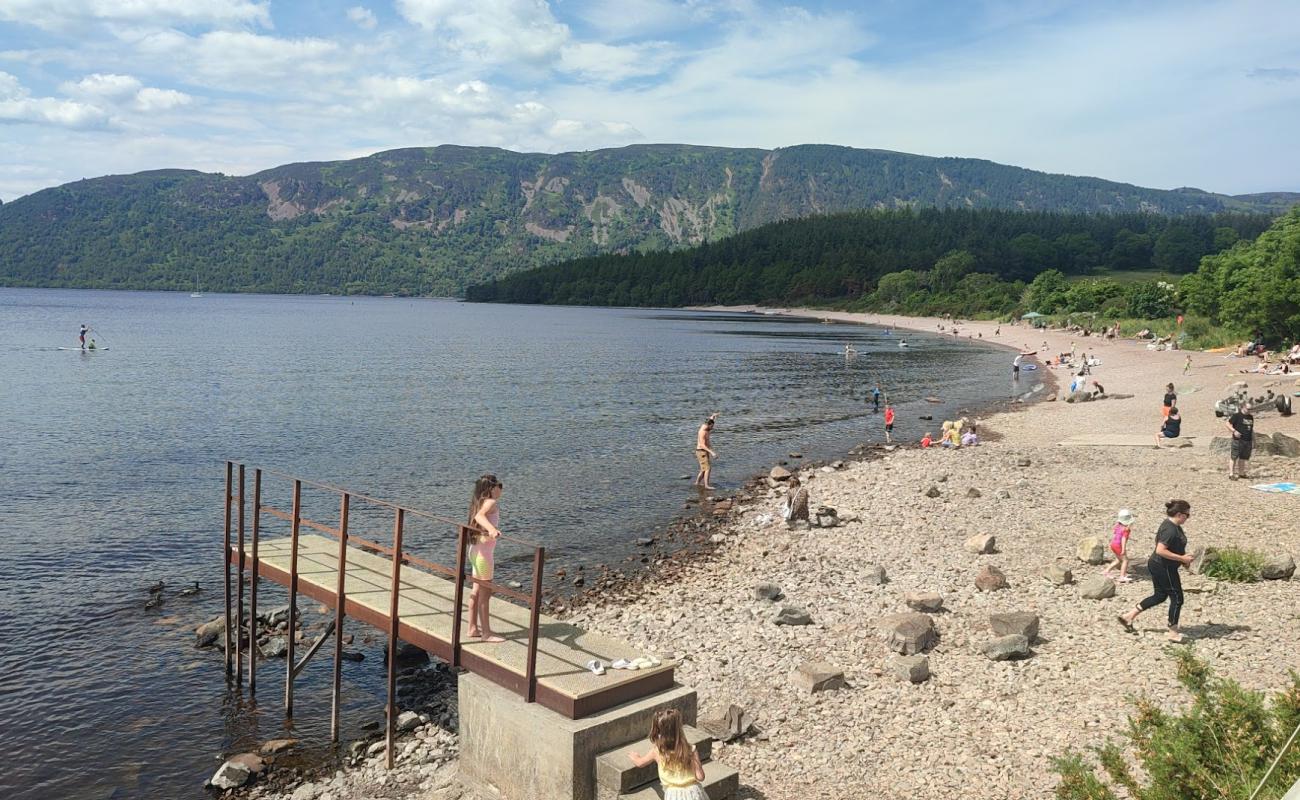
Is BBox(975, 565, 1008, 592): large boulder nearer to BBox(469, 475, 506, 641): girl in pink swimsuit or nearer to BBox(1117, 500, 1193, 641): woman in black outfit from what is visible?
BBox(1117, 500, 1193, 641): woman in black outfit

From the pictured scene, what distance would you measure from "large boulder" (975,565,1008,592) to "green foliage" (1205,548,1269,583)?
11.8 feet

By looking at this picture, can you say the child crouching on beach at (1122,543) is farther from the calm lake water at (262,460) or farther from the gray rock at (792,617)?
the calm lake water at (262,460)

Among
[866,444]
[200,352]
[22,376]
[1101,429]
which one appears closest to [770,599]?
[866,444]

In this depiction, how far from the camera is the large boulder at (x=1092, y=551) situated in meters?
17.7

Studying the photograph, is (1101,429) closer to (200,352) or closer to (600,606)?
(600,606)

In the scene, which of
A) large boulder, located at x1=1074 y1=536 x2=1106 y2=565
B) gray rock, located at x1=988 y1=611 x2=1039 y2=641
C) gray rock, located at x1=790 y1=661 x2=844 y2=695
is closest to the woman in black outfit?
gray rock, located at x1=988 y1=611 x2=1039 y2=641

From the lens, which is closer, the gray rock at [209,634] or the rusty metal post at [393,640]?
the rusty metal post at [393,640]

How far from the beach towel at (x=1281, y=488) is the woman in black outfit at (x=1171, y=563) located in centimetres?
1188

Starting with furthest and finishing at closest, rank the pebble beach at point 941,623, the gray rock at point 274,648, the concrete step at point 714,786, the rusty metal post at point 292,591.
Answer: the gray rock at point 274,648 → the rusty metal post at point 292,591 → the pebble beach at point 941,623 → the concrete step at point 714,786

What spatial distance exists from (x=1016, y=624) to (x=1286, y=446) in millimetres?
19074

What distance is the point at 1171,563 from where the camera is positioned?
510 inches

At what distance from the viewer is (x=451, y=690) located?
14914 millimetres

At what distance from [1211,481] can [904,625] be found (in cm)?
1560

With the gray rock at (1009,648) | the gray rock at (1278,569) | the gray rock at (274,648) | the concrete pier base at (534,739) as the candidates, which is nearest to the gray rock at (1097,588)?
the gray rock at (1278,569)
